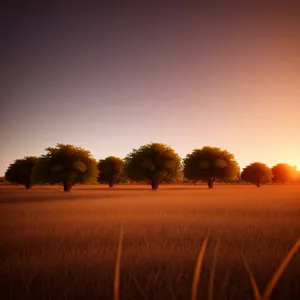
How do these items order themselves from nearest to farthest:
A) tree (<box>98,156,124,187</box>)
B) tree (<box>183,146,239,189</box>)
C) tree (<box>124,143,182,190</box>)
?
1. tree (<box>124,143,182,190</box>)
2. tree (<box>183,146,239,189</box>)
3. tree (<box>98,156,124,187</box>)

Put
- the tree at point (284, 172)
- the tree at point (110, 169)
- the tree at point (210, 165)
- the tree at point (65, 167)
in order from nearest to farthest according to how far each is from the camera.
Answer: the tree at point (65, 167) → the tree at point (210, 165) → the tree at point (110, 169) → the tree at point (284, 172)

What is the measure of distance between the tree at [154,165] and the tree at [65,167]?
9.13 m

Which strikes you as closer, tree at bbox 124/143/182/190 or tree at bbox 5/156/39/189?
tree at bbox 124/143/182/190

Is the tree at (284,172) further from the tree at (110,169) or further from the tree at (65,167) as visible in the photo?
the tree at (65,167)

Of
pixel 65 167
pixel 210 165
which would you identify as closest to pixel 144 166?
pixel 65 167

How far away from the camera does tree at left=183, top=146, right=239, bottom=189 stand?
71188mm

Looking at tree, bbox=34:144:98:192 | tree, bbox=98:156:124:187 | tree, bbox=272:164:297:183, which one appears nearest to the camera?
tree, bbox=34:144:98:192

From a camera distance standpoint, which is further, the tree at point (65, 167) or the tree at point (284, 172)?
the tree at point (284, 172)

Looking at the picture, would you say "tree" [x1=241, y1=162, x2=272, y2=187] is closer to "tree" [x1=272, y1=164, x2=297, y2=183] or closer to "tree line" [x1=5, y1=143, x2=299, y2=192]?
"tree line" [x1=5, y1=143, x2=299, y2=192]

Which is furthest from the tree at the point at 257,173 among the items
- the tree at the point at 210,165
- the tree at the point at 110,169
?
the tree at the point at 110,169

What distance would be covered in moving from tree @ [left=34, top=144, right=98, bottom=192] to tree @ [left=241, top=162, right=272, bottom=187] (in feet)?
226

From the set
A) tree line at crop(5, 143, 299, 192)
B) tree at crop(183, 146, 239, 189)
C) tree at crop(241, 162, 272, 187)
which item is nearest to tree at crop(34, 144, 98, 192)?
tree line at crop(5, 143, 299, 192)

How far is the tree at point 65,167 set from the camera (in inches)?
2073

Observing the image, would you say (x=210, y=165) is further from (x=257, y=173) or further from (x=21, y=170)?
(x=21, y=170)
